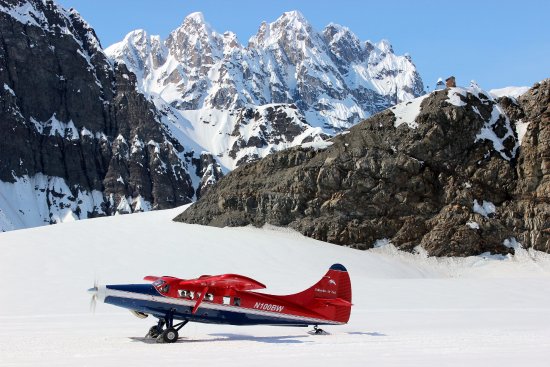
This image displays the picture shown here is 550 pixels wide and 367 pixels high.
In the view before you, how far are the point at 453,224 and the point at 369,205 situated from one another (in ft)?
23.9

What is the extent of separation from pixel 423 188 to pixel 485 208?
5602 mm

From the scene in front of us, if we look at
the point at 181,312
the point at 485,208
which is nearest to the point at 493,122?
the point at 485,208

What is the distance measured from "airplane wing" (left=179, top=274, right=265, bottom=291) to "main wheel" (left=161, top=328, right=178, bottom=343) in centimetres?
153

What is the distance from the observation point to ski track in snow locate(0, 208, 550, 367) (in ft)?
50.2

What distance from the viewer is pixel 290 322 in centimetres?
2066

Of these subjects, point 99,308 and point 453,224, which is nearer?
point 99,308

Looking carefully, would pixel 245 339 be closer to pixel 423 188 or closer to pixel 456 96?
pixel 423 188

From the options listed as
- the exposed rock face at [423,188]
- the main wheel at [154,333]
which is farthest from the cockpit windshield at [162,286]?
the exposed rock face at [423,188]

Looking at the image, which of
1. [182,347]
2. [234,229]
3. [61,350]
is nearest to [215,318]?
[182,347]

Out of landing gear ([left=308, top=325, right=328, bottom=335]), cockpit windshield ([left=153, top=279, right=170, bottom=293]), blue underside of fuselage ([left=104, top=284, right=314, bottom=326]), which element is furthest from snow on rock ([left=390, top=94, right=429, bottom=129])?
cockpit windshield ([left=153, top=279, right=170, bottom=293])

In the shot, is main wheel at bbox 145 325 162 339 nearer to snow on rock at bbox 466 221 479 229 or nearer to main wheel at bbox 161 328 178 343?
main wheel at bbox 161 328 178 343

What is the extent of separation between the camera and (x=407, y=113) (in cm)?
5572

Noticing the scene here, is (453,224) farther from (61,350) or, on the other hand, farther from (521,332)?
(61,350)

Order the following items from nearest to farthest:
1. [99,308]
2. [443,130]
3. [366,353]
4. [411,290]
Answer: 1. [366,353]
2. [99,308]
3. [411,290]
4. [443,130]
